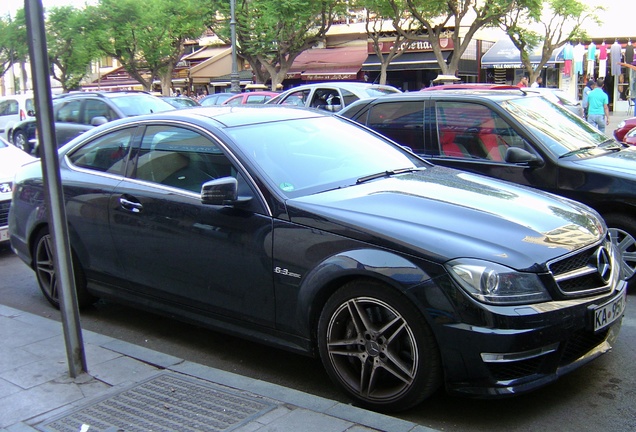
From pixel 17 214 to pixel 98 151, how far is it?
3.73ft

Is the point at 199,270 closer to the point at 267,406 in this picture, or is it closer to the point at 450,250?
the point at 267,406

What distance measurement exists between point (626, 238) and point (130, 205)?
396cm

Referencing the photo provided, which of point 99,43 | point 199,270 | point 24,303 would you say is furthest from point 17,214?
point 99,43

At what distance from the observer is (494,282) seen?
3.48 m

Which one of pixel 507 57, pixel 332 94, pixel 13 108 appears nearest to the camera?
pixel 332 94

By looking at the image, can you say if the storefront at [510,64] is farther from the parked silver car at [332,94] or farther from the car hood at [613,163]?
the car hood at [613,163]

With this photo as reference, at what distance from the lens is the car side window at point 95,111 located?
41.7 ft

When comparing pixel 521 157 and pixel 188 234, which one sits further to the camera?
pixel 521 157

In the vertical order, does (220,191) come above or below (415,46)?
below

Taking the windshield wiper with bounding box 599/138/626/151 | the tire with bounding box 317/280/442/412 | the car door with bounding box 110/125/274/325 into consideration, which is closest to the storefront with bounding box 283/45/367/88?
the windshield wiper with bounding box 599/138/626/151

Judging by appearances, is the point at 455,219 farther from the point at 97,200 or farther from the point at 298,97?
the point at 298,97

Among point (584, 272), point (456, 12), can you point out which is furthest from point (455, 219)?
point (456, 12)

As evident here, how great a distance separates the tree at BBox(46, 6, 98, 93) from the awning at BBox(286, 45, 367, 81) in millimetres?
11553

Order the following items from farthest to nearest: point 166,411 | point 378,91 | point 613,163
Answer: point 378,91 → point 613,163 → point 166,411
